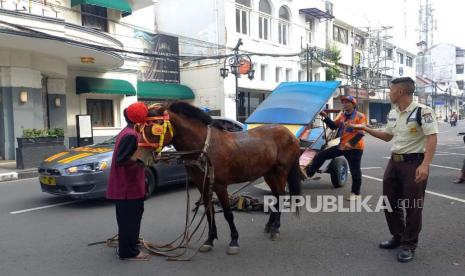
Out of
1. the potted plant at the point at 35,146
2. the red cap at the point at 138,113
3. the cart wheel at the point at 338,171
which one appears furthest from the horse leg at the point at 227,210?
the potted plant at the point at 35,146

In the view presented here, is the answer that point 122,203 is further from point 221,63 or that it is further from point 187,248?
point 221,63

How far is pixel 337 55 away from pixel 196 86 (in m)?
14.4

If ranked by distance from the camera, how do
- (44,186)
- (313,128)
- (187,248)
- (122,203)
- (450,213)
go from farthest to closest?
(313,128) → (44,186) → (450,213) → (187,248) → (122,203)

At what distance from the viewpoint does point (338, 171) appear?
28.0 ft

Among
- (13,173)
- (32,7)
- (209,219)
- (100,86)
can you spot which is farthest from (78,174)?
(100,86)

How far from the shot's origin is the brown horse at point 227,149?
4410mm

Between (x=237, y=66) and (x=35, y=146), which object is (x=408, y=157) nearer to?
(x=35, y=146)

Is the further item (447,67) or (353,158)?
(447,67)

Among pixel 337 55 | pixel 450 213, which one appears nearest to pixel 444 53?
pixel 337 55

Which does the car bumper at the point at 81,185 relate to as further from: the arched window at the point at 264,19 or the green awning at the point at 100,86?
the arched window at the point at 264,19

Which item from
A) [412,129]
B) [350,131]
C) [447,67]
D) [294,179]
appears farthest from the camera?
[447,67]

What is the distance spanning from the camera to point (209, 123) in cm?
470

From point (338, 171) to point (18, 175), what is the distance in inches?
354

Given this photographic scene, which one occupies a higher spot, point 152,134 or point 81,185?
point 152,134
